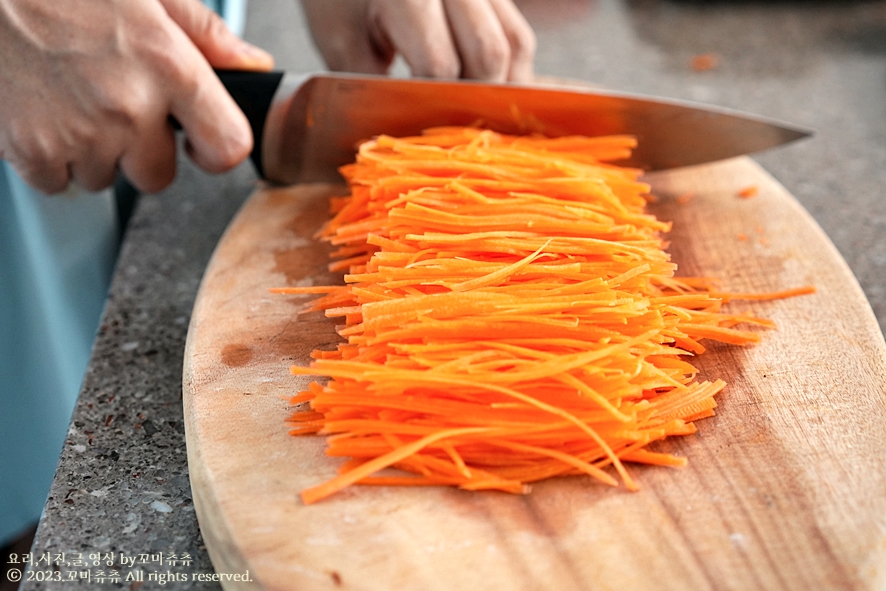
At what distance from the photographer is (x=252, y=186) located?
2.20 m

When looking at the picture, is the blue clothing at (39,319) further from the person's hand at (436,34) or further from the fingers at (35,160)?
the person's hand at (436,34)

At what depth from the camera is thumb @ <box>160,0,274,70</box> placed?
5.54ft

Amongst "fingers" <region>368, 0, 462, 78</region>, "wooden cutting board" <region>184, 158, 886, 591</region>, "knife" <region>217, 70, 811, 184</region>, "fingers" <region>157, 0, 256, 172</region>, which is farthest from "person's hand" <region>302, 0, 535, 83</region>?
"wooden cutting board" <region>184, 158, 886, 591</region>

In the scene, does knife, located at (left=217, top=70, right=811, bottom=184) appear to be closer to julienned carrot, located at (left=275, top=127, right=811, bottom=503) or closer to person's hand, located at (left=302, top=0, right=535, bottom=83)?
person's hand, located at (left=302, top=0, right=535, bottom=83)

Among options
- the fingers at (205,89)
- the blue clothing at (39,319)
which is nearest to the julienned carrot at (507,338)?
the fingers at (205,89)

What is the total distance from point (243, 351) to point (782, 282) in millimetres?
1090

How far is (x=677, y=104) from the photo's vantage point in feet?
5.85

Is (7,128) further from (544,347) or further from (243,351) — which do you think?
(544,347)

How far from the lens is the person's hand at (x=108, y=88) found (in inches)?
58.9

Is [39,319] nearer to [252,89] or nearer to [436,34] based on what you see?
[252,89]

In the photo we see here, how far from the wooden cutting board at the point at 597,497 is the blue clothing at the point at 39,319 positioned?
681 mm

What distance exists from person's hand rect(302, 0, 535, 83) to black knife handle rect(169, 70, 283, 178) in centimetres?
36

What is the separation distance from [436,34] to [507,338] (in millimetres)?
996

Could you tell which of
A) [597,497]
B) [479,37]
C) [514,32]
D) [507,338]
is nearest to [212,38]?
[479,37]
